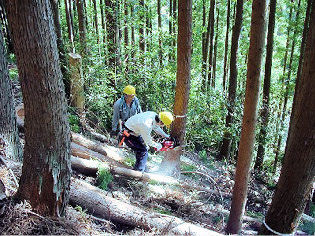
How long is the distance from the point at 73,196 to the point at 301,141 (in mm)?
3525

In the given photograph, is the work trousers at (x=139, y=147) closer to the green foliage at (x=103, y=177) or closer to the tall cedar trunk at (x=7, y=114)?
the green foliage at (x=103, y=177)

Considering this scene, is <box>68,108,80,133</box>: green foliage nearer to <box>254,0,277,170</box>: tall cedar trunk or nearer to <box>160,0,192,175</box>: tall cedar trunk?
<box>160,0,192,175</box>: tall cedar trunk

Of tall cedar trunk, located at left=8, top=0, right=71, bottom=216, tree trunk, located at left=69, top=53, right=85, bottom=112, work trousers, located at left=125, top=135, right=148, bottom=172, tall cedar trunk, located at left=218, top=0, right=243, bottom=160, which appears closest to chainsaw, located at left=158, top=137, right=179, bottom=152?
work trousers, located at left=125, top=135, right=148, bottom=172

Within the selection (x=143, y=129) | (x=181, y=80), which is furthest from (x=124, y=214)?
(x=181, y=80)

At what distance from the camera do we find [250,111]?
482 cm

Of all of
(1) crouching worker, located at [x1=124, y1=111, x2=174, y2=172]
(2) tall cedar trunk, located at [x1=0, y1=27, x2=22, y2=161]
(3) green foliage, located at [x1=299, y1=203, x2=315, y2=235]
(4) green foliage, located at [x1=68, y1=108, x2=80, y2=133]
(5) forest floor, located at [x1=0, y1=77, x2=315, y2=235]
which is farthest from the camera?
(4) green foliage, located at [x1=68, y1=108, x2=80, y2=133]

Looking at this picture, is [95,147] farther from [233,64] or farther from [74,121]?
[233,64]

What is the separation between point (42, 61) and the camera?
2850 mm

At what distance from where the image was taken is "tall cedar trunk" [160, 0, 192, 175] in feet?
18.4

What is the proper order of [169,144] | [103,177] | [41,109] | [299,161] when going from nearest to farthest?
[299,161]
[41,109]
[103,177]
[169,144]

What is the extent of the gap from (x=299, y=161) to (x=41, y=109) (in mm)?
2900

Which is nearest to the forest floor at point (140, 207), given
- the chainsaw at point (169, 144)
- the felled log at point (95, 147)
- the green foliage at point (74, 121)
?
the felled log at point (95, 147)

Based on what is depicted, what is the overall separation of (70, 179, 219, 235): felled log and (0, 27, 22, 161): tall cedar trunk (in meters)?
1.53

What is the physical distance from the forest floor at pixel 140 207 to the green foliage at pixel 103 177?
15 cm
